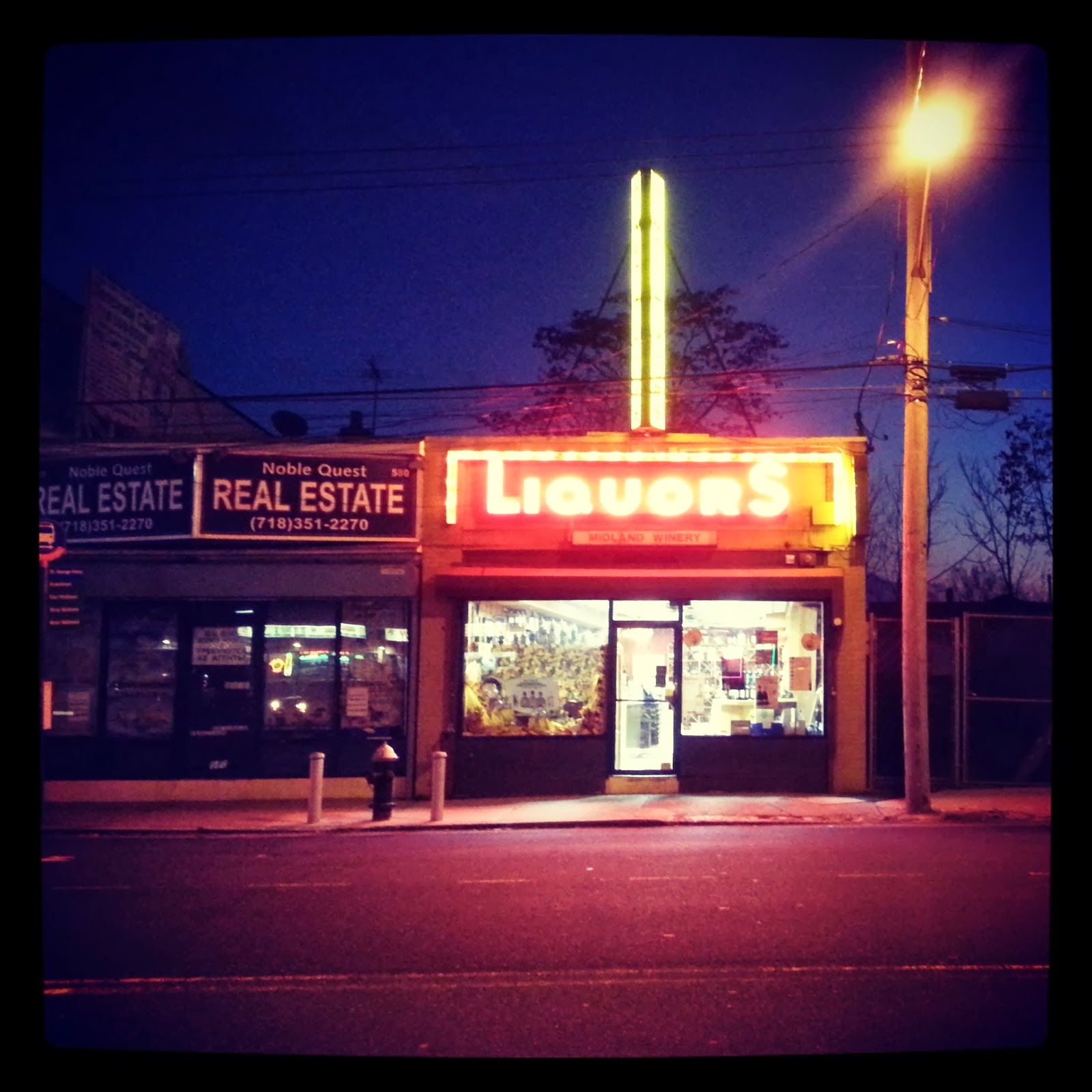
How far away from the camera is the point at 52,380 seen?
19.2 meters

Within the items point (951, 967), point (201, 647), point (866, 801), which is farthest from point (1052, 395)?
point (201, 647)

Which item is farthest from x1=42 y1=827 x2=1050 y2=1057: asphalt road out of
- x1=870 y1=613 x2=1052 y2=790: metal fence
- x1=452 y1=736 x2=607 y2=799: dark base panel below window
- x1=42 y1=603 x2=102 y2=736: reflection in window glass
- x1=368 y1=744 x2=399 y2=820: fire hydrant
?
x1=42 y1=603 x2=102 y2=736: reflection in window glass

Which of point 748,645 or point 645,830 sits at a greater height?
point 748,645

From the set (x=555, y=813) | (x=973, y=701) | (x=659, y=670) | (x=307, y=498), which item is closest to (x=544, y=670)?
(x=659, y=670)

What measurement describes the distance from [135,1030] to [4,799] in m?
2.97

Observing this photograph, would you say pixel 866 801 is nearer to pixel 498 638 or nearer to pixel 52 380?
pixel 498 638

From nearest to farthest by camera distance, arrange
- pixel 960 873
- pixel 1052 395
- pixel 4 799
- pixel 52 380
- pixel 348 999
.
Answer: pixel 4 799, pixel 1052 395, pixel 348 999, pixel 960 873, pixel 52 380

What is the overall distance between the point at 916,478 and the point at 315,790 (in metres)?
9.30

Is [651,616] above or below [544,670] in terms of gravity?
above

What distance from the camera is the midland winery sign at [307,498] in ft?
55.0

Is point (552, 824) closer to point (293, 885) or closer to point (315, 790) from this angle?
point (315, 790)

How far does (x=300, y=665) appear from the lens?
16.9m

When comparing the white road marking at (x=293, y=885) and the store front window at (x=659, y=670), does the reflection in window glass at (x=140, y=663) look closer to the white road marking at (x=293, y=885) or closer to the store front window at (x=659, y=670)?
the store front window at (x=659, y=670)

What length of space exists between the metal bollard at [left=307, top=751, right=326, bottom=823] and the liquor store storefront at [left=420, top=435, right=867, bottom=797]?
2776 mm
